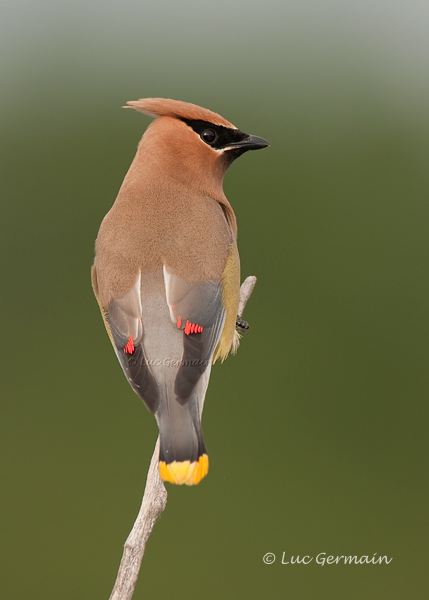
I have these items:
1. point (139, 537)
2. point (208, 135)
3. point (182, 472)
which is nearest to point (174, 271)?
point (182, 472)

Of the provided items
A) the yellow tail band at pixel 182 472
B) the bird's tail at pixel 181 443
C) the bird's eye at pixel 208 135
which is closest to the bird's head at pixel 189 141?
the bird's eye at pixel 208 135

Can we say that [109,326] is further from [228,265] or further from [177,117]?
[177,117]

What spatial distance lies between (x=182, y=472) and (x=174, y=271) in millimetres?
830

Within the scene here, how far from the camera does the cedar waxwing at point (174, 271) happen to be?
3.43 metres

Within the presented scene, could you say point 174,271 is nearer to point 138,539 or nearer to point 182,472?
point 182,472

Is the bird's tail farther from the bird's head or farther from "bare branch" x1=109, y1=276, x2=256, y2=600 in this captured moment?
the bird's head

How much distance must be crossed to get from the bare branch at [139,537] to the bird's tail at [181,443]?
8 cm

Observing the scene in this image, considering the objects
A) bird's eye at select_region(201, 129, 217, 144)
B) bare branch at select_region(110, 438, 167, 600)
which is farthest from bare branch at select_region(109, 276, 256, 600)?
bird's eye at select_region(201, 129, 217, 144)

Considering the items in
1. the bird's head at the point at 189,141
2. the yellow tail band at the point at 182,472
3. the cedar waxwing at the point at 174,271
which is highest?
the bird's head at the point at 189,141

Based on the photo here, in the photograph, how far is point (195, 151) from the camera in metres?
4.30

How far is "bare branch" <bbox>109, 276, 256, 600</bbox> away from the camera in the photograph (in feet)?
9.76

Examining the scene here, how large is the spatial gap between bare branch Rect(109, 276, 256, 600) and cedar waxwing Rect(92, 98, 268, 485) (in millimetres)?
79

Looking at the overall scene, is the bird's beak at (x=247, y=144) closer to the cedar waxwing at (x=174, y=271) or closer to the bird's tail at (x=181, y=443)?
the cedar waxwing at (x=174, y=271)

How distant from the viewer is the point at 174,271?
367 cm
